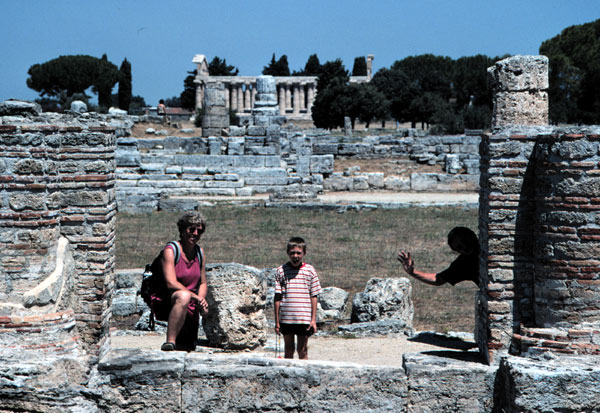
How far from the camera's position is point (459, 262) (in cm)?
664

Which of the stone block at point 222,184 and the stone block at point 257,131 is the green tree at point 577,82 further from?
the stone block at point 222,184

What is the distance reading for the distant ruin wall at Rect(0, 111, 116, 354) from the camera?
5547 millimetres

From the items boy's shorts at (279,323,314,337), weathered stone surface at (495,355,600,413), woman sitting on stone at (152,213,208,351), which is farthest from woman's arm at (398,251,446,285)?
woman sitting on stone at (152,213,208,351)

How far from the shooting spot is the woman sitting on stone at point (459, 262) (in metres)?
6.44

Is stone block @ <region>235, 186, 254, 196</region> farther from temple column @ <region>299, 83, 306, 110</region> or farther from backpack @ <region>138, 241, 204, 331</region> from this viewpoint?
temple column @ <region>299, 83, 306, 110</region>

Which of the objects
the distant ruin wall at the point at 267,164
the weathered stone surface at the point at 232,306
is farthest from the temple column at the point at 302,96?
the weathered stone surface at the point at 232,306

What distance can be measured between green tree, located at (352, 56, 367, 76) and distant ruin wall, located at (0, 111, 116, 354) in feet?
261

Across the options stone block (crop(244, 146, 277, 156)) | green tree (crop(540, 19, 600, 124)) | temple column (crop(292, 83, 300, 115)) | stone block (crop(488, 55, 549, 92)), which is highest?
temple column (crop(292, 83, 300, 115))

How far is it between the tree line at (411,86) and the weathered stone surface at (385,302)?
99.4 feet

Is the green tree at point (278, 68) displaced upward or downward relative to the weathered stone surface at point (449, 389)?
upward

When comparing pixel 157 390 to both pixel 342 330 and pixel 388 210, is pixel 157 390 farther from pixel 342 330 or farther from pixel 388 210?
pixel 388 210

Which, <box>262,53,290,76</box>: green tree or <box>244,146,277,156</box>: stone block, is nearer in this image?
<box>244,146,277,156</box>: stone block

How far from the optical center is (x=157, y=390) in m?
5.47

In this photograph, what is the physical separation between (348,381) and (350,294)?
18.2ft
